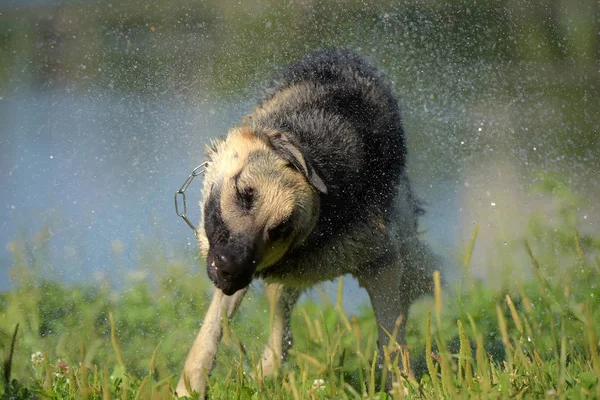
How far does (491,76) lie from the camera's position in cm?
1026

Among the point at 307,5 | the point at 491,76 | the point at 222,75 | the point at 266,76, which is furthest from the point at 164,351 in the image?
the point at 491,76

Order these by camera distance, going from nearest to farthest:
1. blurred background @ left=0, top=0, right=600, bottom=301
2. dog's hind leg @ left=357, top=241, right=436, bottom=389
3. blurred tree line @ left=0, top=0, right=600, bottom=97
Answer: dog's hind leg @ left=357, top=241, right=436, bottom=389 → blurred background @ left=0, top=0, right=600, bottom=301 → blurred tree line @ left=0, top=0, right=600, bottom=97

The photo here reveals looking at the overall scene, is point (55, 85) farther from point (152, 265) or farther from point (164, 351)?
point (164, 351)

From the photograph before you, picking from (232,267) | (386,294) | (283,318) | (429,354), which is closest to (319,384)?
(429,354)

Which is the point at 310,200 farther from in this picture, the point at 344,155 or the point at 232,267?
the point at 232,267

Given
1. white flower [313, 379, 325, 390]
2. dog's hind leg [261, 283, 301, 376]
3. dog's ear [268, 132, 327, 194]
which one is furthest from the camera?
dog's hind leg [261, 283, 301, 376]

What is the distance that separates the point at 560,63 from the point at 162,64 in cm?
507

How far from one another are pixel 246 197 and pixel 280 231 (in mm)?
263

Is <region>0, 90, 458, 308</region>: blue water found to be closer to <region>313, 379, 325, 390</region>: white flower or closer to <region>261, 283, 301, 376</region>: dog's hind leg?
<region>261, 283, 301, 376</region>: dog's hind leg

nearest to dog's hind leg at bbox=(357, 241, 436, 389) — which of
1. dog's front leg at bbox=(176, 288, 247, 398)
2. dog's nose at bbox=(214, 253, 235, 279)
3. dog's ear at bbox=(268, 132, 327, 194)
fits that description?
dog's front leg at bbox=(176, 288, 247, 398)

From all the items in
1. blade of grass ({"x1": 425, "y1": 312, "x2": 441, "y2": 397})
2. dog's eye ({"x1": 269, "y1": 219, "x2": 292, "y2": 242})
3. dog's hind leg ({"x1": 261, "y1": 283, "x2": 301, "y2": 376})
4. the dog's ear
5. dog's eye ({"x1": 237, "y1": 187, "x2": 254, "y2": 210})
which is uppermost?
the dog's ear

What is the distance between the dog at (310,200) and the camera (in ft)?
13.6

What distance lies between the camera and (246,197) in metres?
4.14

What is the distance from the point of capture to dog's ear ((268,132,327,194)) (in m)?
4.28
